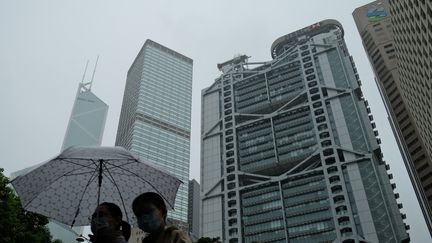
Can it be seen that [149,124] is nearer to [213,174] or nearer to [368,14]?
[213,174]

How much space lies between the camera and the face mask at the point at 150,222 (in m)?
3.34

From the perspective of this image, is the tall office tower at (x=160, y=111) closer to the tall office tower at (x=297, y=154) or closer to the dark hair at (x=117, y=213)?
the tall office tower at (x=297, y=154)

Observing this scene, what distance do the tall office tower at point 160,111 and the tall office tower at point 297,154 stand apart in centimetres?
4539

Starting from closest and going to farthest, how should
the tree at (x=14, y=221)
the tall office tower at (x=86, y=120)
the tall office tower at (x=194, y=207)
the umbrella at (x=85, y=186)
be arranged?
the umbrella at (x=85, y=186), the tree at (x=14, y=221), the tall office tower at (x=194, y=207), the tall office tower at (x=86, y=120)

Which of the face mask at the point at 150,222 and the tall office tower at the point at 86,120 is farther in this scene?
the tall office tower at the point at 86,120

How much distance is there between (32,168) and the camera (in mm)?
5375

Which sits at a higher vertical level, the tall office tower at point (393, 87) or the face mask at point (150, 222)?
the tall office tower at point (393, 87)

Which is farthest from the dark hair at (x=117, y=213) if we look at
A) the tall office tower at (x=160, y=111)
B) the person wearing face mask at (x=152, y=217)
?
the tall office tower at (x=160, y=111)

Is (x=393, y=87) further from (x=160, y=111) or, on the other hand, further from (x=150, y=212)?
(x=160, y=111)

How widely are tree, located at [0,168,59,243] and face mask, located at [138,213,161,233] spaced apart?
1190 cm

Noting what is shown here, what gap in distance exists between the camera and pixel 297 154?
8206 centimetres

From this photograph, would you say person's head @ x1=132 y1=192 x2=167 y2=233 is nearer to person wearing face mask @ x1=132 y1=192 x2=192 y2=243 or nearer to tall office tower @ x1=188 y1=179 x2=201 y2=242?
person wearing face mask @ x1=132 y1=192 x2=192 y2=243

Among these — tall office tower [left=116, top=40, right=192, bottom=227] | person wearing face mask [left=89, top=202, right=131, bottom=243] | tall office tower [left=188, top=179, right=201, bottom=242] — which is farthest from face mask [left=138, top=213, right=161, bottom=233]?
tall office tower [left=188, top=179, right=201, bottom=242]

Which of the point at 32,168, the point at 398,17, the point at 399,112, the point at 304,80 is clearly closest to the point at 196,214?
the point at 304,80
